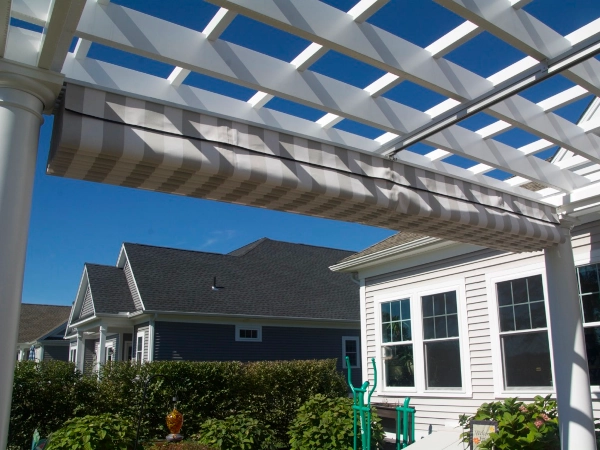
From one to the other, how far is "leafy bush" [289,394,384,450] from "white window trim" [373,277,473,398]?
92 cm

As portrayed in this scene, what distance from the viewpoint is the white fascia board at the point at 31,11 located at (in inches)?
101

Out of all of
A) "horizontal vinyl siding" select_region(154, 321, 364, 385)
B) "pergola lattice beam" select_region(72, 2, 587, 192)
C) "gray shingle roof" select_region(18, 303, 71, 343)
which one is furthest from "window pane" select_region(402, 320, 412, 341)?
"gray shingle roof" select_region(18, 303, 71, 343)

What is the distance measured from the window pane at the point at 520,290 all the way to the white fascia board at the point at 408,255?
759 mm

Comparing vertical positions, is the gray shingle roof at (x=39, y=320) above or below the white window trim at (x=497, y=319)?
above

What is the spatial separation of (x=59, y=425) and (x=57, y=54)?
7.72m

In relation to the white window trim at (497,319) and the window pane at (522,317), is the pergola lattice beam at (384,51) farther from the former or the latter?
the window pane at (522,317)

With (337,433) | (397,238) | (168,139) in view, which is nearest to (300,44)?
(168,139)

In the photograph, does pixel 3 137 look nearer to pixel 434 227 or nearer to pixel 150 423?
pixel 434 227

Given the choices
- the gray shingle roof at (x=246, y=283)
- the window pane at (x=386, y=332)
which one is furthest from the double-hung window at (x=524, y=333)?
the gray shingle roof at (x=246, y=283)

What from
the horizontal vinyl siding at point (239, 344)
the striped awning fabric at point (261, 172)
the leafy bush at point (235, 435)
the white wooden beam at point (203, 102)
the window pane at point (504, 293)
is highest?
the white wooden beam at point (203, 102)

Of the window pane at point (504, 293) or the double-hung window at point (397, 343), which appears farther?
the double-hung window at point (397, 343)

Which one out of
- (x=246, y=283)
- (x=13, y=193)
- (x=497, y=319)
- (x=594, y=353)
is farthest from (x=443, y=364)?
(x=246, y=283)

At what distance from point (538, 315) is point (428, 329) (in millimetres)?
2011

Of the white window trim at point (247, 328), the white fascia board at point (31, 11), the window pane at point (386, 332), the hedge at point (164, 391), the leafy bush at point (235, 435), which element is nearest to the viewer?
the white fascia board at point (31, 11)
